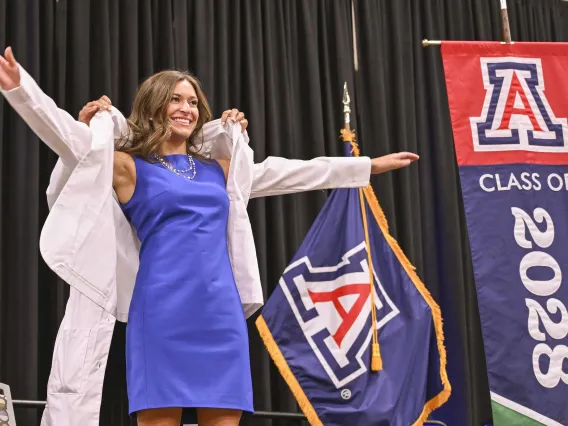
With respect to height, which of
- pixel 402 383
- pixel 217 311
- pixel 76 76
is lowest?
pixel 402 383

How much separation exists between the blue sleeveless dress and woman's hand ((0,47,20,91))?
1.51 ft

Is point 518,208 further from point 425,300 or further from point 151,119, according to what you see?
point 151,119

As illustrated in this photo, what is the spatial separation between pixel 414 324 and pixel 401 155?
0.67 metres

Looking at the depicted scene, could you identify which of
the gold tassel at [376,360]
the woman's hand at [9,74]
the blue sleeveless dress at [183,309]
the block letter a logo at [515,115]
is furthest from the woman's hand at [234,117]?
the block letter a logo at [515,115]

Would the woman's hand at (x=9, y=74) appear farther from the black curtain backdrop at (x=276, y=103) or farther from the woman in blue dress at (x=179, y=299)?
the black curtain backdrop at (x=276, y=103)

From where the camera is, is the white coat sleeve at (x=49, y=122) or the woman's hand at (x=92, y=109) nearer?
the white coat sleeve at (x=49, y=122)

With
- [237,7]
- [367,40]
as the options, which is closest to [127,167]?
[237,7]

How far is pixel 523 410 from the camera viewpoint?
3.16 metres

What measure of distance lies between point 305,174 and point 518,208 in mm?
953

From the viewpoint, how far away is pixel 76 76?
3.32 metres

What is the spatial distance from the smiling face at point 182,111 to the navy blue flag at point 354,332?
2.80 feet

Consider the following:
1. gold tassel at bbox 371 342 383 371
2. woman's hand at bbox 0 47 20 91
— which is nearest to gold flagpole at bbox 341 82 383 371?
gold tassel at bbox 371 342 383 371

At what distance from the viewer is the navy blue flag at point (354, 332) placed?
3100mm

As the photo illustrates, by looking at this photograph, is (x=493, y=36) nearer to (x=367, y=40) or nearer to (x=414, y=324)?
(x=367, y=40)
